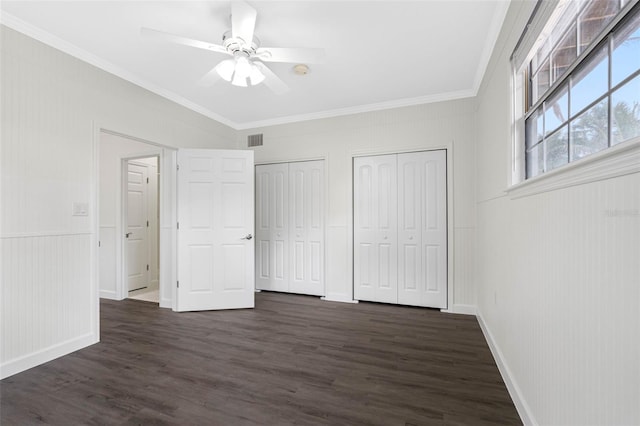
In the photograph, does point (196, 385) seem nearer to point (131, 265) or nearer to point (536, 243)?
point (536, 243)

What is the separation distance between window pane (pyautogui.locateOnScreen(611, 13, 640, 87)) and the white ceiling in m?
1.44

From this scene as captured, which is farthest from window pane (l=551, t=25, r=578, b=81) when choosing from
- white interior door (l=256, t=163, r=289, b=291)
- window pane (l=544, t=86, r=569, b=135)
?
white interior door (l=256, t=163, r=289, b=291)

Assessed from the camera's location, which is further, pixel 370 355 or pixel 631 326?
pixel 370 355

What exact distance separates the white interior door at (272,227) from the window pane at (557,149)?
3513 mm

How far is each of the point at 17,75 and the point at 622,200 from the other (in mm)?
3717

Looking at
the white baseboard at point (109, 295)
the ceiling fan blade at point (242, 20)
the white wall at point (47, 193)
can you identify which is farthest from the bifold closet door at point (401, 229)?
the white baseboard at point (109, 295)

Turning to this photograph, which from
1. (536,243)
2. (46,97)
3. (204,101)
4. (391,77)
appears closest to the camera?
(536,243)

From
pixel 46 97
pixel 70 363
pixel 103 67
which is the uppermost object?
pixel 103 67

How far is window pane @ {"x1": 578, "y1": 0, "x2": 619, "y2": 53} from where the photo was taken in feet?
3.52

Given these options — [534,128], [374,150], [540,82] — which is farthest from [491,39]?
[374,150]

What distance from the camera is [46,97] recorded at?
251 centimetres

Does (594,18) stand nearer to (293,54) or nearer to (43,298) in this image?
(293,54)

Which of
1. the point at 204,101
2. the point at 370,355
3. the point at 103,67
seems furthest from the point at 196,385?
the point at 204,101

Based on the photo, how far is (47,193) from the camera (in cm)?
251
